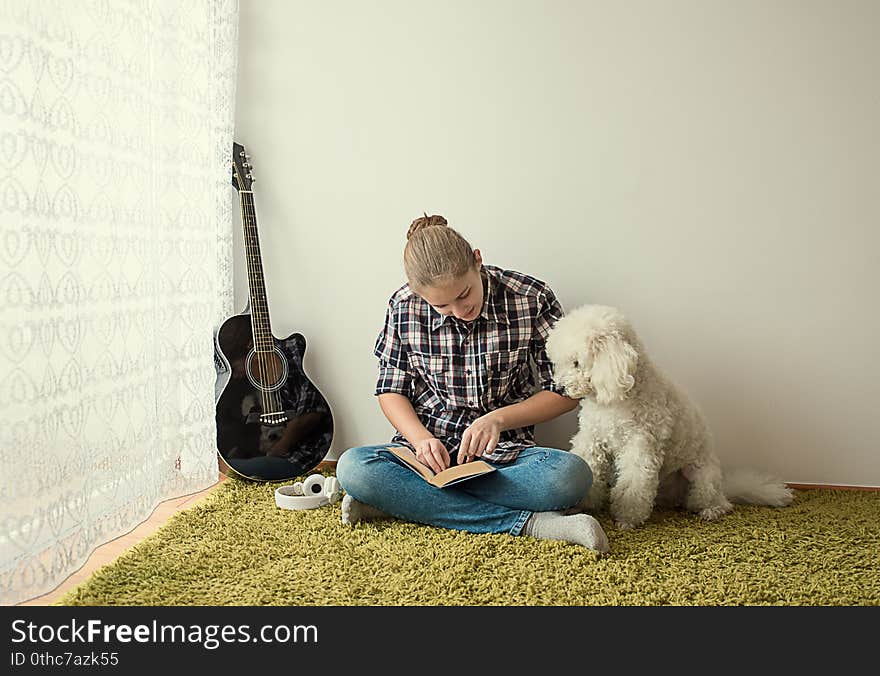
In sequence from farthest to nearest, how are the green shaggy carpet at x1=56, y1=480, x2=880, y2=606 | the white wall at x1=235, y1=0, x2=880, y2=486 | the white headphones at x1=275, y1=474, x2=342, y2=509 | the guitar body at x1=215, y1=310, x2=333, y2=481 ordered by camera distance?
the guitar body at x1=215, y1=310, x2=333, y2=481 < the white wall at x1=235, y1=0, x2=880, y2=486 < the white headphones at x1=275, y1=474, x2=342, y2=509 < the green shaggy carpet at x1=56, y1=480, x2=880, y2=606

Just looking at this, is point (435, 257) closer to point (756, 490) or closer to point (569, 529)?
point (569, 529)

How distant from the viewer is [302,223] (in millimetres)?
2574

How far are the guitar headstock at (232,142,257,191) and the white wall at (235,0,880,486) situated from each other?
0.19 ft

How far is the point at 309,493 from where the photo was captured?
2223 millimetres

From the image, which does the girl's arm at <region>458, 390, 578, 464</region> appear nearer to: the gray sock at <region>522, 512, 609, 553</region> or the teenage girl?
the teenage girl

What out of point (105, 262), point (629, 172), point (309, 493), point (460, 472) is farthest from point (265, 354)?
point (629, 172)

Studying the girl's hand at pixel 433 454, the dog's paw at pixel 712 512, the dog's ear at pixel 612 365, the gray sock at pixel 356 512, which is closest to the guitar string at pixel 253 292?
the gray sock at pixel 356 512

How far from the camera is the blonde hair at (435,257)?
6.25ft

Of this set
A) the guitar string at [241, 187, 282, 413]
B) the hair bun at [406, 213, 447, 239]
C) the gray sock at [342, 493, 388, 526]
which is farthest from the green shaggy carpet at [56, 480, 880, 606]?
the hair bun at [406, 213, 447, 239]

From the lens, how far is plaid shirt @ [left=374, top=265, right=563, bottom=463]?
7.04ft

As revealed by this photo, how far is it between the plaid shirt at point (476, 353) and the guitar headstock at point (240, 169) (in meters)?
0.69

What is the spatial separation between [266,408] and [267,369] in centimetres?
12

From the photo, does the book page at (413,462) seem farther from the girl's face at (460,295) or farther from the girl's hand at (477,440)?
the girl's face at (460,295)
